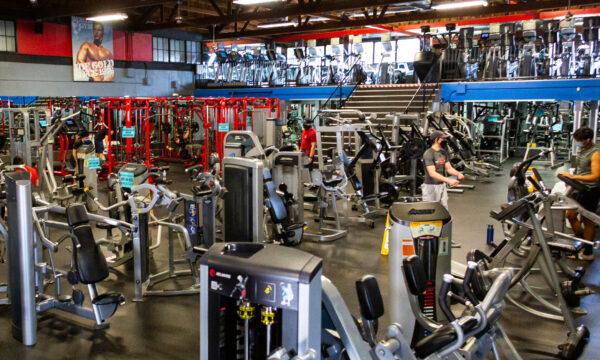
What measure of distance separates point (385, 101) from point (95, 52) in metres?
10.1

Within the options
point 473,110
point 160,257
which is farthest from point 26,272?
point 473,110

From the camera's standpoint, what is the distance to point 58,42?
17.9 m

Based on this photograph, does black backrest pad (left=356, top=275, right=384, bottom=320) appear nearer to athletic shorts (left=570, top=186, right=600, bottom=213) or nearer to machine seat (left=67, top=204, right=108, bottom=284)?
machine seat (left=67, top=204, right=108, bottom=284)

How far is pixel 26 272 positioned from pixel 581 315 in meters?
4.47

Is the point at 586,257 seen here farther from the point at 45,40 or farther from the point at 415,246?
the point at 45,40

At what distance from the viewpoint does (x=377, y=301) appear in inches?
84.1

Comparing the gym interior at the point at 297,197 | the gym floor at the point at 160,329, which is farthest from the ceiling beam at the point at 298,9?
the gym floor at the point at 160,329

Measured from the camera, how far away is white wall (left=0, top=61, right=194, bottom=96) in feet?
55.2

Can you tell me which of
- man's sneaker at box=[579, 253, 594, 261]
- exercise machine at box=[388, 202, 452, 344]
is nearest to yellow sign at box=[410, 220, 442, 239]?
exercise machine at box=[388, 202, 452, 344]

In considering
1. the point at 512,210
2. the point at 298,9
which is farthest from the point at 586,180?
the point at 298,9

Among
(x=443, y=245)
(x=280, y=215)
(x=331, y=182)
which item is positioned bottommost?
(x=280, y=215)

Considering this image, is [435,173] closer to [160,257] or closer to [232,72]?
[160,257]

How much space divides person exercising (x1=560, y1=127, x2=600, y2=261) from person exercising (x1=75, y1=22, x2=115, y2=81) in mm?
16159

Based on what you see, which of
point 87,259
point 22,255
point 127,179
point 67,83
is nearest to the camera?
point 22,255
